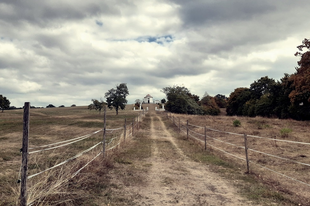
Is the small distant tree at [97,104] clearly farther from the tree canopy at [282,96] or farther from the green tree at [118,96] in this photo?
the tree canopy at [282,96]

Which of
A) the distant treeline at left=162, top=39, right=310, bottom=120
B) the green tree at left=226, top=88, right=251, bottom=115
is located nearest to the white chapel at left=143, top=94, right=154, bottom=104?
the distant treeline at left=162, top=39, right=310, bottom=120

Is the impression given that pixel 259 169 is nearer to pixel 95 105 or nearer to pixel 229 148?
pixel 229 148

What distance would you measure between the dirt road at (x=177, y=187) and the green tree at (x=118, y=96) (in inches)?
1840

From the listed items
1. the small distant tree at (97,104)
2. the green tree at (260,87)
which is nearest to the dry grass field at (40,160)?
the small distant tree at (97,104)

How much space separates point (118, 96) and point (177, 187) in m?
51.1

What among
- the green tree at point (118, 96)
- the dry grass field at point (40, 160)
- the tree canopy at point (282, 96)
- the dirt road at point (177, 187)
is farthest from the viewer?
the green tree at point (118, 96)

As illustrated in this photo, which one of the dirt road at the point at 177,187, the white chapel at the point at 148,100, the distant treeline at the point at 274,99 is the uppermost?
the white chapel at the point at 148,100

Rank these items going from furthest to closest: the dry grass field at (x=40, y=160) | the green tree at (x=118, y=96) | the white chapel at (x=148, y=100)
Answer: the white chapel at (x=148, y=100), the green tree at (x=118, y=96), the dry grass field at (x=40, y=160)

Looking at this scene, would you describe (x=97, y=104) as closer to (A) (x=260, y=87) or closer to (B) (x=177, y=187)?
(A) (x=260, y=87)

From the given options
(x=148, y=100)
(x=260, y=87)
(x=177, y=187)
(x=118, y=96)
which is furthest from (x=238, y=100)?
(x=148, y=100)

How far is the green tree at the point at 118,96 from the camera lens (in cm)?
5534

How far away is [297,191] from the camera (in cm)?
646

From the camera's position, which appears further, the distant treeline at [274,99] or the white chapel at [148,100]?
the white chapel at [148,100]

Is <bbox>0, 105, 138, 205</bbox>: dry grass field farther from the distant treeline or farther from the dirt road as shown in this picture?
the distant treeline
